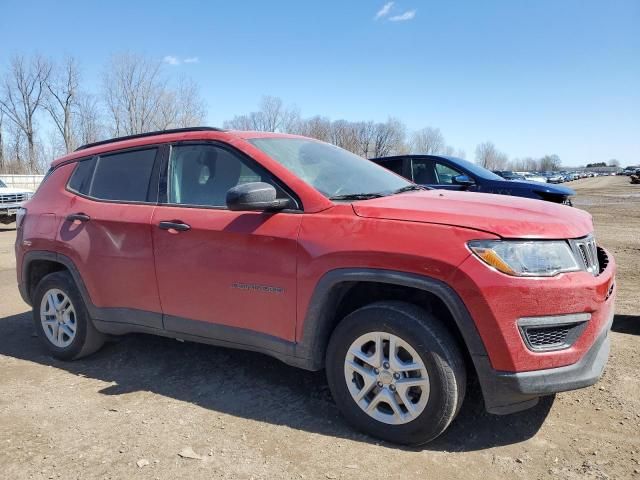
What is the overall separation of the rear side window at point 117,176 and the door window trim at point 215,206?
0.15m

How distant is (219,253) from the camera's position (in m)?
3.28

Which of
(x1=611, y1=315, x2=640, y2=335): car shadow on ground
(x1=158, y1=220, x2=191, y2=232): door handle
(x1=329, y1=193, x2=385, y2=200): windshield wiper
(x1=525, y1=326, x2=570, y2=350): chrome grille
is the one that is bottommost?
(x1=611, y1=315, x2=640, y2=335): car shadow on ground

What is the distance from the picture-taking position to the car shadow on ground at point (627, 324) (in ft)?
14.6

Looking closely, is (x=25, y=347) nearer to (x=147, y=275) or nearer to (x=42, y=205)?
(x=42, y=205)

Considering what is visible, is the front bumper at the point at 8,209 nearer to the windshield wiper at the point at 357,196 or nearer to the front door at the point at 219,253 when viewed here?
the front door at the point at 219,253

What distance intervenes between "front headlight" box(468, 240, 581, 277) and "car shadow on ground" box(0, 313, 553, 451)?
1.05 meters

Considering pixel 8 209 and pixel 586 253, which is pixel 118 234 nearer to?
pixel 586 253

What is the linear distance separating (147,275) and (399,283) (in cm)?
193

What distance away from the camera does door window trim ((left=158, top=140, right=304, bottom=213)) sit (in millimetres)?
3129

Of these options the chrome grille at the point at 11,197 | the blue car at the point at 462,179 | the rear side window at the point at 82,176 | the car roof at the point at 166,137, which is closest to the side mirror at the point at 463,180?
the blue car at the point at 462,179

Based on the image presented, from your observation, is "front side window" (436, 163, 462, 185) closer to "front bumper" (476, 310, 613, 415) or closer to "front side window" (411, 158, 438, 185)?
"front side window" (411, 158, 438, 185)

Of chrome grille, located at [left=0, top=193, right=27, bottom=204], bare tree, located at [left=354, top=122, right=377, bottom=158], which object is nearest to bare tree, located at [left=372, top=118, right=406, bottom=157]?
bare tree, located at [left=354, top=122, right=377, bottom=158]

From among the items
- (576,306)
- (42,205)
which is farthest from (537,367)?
(42,205)

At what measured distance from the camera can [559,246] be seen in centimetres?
259
